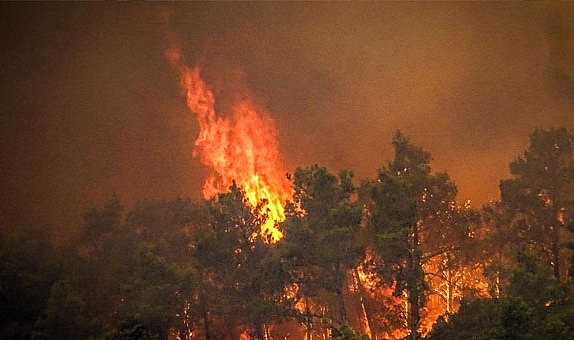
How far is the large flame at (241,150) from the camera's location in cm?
4741

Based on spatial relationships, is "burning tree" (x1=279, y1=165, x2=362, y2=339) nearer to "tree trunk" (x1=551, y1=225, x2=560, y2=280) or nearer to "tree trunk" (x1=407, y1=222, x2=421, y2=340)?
"tree trunk" (x1=407, y1=222, x2=421, y2=340)

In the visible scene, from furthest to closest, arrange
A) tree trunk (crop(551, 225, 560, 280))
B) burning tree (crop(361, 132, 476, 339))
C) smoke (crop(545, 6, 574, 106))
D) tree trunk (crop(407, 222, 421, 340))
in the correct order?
smoke (crop(545, 6, 574, 106))
tree trunk (crop(551, 225, 560, 280))
burning tree (crop(361, 132, 476, 339))
tree trunk (crop(407, 222, 421, 340))

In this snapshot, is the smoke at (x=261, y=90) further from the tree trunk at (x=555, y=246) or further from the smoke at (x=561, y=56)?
the tree trunk at (x=555, y=246)

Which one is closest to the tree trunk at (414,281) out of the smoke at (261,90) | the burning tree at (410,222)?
the burning tree at (410,222)

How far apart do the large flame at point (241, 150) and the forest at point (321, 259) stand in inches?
837

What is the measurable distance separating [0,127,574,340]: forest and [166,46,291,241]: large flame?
2126 centimetres

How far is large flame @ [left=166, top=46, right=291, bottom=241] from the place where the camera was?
47.4 m

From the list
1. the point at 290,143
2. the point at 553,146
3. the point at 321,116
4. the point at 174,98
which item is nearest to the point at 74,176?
the point at 174,98

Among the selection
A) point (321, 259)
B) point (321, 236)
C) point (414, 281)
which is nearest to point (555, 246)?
point (414, 281)

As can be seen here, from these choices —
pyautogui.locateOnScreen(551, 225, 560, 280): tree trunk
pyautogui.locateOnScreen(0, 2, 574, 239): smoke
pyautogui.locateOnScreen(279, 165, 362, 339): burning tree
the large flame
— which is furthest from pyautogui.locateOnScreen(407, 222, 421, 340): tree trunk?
pyautogui.locateOnScreen(0, 2, 574, 239): smoke

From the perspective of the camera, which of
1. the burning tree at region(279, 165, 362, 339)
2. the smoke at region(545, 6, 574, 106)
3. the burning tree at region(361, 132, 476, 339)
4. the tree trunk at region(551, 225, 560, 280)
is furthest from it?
the smoke at region(545, 6, 574, 106)

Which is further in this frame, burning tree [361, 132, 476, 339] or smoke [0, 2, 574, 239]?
smoke [0, 2, 574, 239]

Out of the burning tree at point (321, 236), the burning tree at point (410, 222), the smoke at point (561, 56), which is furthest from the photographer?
the smoke at point (561, 56)

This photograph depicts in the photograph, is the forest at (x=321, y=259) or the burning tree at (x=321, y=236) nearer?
the forest at (x=321, y=259)
